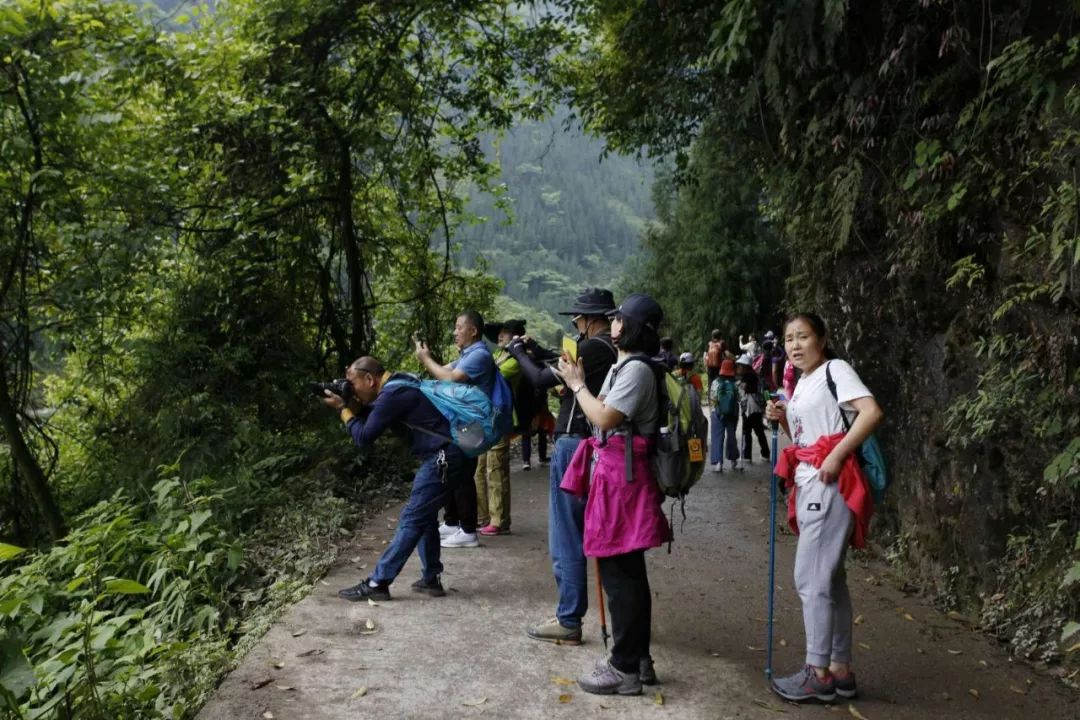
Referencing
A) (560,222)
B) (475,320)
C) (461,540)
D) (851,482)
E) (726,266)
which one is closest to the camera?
(851,482)

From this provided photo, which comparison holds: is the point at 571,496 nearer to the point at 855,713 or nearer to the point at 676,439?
the point at 676,439

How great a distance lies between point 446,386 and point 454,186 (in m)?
9.06

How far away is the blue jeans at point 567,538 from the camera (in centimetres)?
505

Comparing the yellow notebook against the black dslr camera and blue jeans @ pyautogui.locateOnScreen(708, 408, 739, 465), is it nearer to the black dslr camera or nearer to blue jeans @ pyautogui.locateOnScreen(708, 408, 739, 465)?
the black dslr camera

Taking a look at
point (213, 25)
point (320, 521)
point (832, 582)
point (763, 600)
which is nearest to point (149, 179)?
point (213, 25)

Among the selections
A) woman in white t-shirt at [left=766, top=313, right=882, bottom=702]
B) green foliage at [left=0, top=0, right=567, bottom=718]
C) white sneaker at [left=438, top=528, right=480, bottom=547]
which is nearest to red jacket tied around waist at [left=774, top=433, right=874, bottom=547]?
woman in white t-shirt at [left=766, top=313, right=882, bottom=702]

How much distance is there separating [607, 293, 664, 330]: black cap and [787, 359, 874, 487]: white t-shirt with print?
32.0 inches

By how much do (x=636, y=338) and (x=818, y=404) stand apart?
94 cm

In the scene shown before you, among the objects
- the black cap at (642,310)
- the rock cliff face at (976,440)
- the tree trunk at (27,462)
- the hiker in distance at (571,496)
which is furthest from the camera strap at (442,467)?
the tree trunk at (27,462)

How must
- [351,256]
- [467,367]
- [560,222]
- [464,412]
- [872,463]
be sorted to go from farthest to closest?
[560,222]
[351,256]
[467,367]
[464,412]
[872,463]

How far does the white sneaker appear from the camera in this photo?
762 cm

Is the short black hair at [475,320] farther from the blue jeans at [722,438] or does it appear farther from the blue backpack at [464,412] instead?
the blue jeans at [722,438]

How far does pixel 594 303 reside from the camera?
17.4 ft

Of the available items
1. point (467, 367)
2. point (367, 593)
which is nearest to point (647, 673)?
point (367, 593)
